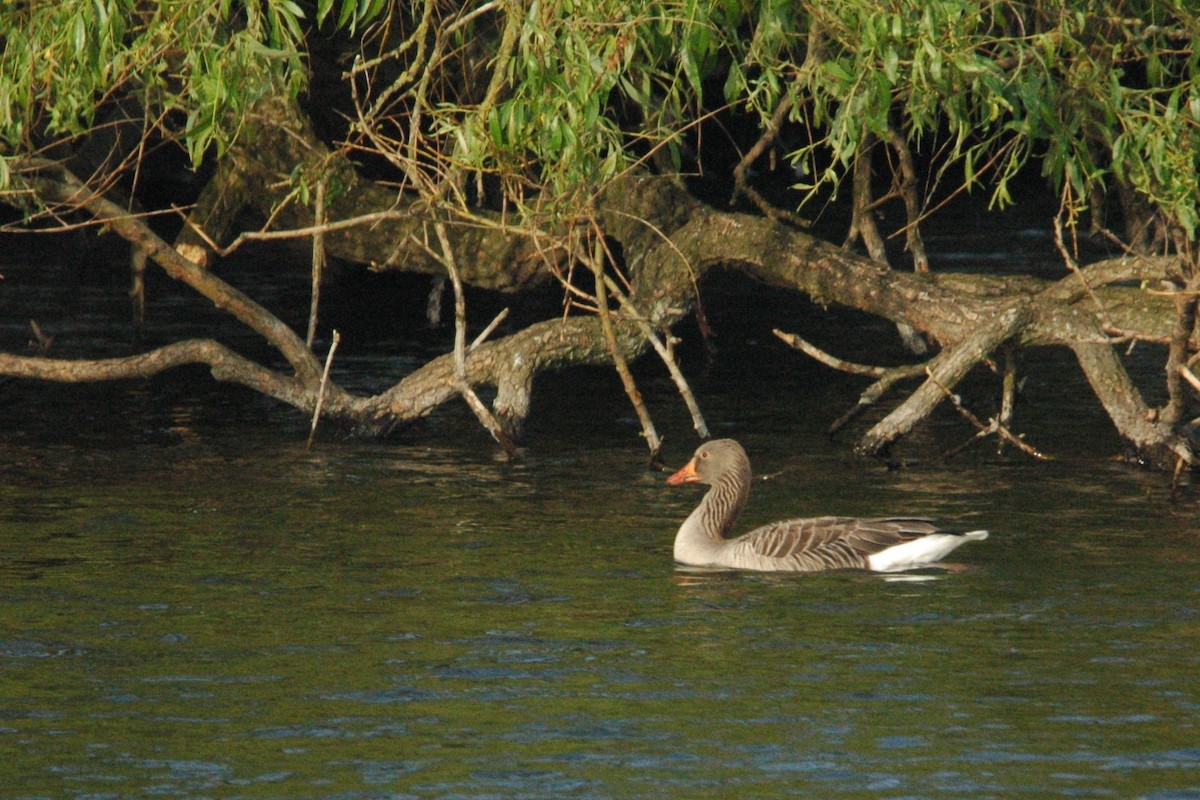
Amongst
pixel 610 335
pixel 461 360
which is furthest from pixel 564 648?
pixel 461 360

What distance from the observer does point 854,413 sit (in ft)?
64.6

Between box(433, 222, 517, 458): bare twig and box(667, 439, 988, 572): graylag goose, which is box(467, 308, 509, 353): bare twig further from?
box(667, 439, 988, 572): graylag goose

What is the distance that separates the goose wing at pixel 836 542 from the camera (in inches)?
Answer: 568

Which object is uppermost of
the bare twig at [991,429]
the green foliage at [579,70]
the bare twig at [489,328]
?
the green foliage at [579,70]

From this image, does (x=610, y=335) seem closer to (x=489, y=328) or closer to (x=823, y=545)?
(x=489, y=328)

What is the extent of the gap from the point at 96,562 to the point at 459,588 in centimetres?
285

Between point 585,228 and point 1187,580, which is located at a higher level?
point 585,228

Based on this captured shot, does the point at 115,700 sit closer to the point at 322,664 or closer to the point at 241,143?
the point at 322,664

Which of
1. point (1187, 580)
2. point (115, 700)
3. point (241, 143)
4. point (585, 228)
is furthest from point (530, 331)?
point (115, 700)

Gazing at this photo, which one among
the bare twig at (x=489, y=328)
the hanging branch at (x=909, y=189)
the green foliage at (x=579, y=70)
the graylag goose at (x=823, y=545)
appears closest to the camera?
the green foliage at (x=579, y=70)

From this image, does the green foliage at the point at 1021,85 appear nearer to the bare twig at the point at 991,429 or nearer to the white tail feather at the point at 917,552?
the bare twig at the point at 991,429

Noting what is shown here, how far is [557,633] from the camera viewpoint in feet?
40.3

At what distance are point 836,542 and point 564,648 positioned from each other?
3300 mm

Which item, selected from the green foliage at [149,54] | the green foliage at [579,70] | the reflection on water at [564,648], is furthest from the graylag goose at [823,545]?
the green foliage at [149,54]
